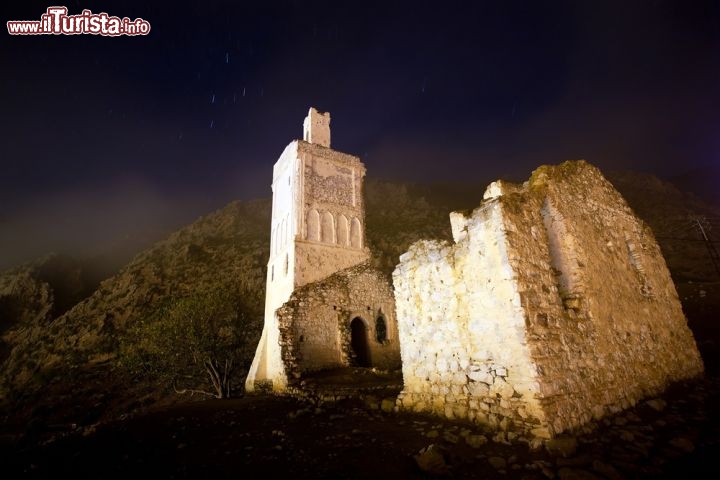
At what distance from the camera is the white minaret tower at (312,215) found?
19.7m

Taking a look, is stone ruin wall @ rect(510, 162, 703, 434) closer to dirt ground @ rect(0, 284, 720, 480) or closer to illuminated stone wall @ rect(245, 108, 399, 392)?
dirt ground @ rect(0, 284, 720, 480)

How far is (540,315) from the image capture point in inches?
209

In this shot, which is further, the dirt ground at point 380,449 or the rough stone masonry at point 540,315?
the rough stone masonry at point 540,315

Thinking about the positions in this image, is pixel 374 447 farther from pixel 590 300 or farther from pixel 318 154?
pixel 318 154

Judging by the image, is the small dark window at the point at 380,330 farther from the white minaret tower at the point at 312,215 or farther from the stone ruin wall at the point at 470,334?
the stone ruin wall at the point at 470,334

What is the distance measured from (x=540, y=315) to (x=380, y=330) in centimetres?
1359

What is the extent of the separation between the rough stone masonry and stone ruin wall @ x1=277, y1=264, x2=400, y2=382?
8.65 metres

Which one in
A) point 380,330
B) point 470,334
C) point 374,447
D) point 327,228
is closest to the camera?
point 374,447

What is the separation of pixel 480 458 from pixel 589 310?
353 cm

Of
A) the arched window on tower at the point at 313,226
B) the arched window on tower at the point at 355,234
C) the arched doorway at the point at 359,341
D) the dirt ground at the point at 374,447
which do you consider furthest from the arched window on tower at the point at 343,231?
the dirt ground at the point at 374,447

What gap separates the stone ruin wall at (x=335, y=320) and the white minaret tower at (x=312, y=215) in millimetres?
2437

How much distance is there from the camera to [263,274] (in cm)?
3506

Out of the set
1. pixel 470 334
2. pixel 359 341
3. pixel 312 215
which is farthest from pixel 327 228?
pixel 470 334

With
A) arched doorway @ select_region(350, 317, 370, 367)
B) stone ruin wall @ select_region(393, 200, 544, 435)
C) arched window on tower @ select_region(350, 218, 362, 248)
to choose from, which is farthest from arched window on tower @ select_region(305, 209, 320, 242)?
stone ruin wall @ select_region(393, 200, 544, 435)
